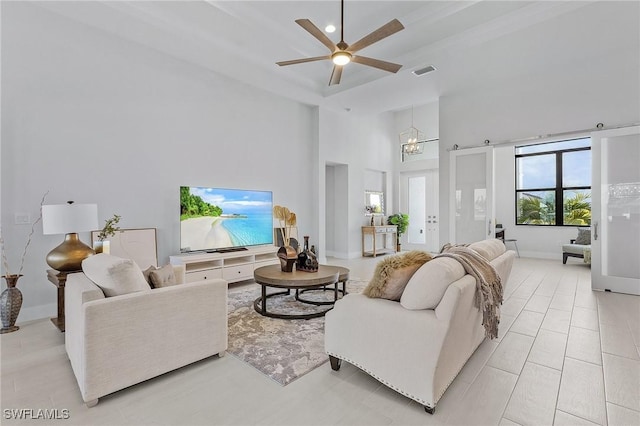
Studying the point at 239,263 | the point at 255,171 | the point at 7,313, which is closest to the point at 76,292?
the point at 7,313

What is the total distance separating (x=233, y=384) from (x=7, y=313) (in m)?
2.65

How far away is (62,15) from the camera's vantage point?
11.5ft

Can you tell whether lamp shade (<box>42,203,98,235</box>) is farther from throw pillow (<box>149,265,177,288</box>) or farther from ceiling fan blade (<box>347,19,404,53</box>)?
ceiling fan blade (<box>347,19,404,53</box>)

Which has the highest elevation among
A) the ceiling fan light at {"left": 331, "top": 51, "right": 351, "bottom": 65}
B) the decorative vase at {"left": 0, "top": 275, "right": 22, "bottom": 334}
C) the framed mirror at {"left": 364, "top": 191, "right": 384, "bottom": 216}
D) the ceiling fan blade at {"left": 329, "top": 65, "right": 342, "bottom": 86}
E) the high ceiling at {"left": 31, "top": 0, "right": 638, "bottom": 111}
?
the high ceiling at {"left": 31, "top": 0, "right": 638, "bottom": 111}

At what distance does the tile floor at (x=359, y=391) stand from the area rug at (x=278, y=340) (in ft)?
0.30

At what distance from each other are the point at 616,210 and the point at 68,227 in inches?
264

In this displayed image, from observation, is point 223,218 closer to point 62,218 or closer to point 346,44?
point 62,218

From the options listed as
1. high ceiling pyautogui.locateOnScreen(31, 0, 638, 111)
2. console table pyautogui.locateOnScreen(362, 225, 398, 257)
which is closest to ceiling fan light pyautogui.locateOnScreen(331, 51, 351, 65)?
high ceiling pyautogui.locateOnScreen(31, 0, 638, 111)

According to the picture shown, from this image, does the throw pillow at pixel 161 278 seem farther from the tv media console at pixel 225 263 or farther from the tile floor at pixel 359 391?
the tv media console at pixel 225 263

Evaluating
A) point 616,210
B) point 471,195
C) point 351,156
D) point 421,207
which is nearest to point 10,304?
point 351,156

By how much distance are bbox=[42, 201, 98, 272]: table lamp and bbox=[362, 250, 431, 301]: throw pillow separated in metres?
2.66

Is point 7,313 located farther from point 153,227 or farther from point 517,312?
point 517,312

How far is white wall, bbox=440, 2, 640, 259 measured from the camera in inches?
148

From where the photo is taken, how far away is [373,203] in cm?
843
